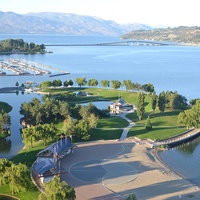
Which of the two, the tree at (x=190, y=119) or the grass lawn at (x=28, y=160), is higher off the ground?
the tree at (x=190, y=119)

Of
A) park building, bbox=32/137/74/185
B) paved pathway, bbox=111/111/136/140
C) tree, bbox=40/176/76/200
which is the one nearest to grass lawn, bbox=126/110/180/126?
paved pathway, bbox=111/111/136/140

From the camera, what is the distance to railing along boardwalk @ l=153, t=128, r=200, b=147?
4372 centimetres

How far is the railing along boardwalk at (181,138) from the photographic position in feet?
143

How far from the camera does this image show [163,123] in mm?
51281

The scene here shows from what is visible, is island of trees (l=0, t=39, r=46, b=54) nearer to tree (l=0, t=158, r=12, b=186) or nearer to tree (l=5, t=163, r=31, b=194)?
tree (l=0, t=158, r=12, b=186)

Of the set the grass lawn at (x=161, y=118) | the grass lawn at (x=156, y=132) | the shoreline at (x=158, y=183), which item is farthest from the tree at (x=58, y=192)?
the grass lawn at (x=161, y=118)

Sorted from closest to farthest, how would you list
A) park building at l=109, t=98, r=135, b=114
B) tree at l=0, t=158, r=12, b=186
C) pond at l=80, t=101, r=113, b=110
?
tree at l=0, t=158, r=12, b=186, park building at l=109, t=98, r=135, b=114, pond at l=80, t=101, r=113, b=110

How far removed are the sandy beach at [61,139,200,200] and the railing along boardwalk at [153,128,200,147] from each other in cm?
299

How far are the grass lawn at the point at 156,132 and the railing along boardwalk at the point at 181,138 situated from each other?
0.73 meters

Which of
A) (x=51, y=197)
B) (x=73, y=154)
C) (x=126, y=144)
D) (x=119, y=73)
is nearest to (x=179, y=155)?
(x=126, y=144)

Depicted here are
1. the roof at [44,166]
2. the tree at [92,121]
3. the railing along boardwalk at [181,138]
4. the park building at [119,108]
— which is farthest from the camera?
the park building at [119,108]

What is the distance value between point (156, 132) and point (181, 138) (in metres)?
3.35

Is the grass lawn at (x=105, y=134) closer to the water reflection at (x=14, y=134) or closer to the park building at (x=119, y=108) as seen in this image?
the water reflection at (x=14, y=134)

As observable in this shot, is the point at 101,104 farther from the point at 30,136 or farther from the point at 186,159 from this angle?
the point at 186,159
